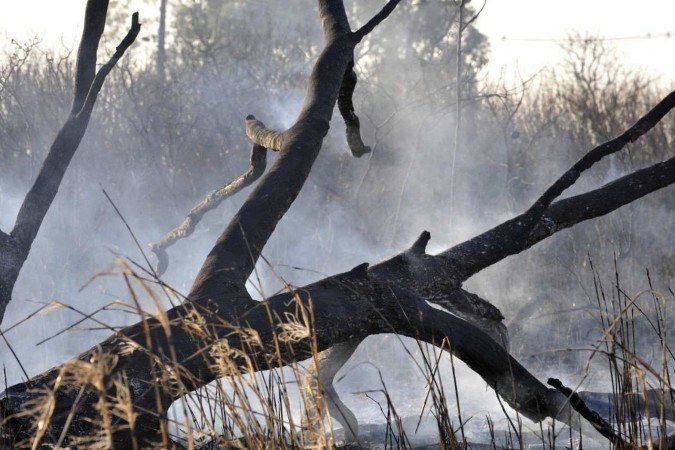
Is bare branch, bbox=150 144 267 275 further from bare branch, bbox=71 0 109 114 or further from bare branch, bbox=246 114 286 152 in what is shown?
bare branch, bbox=71 0 109 114

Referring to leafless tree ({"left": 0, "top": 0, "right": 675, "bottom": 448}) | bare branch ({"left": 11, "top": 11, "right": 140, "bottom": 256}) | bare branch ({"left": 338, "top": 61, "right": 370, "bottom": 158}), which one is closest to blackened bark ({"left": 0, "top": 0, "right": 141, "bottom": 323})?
bare branch ({"left": 11, "top": 11, "right": 140, "bottom": 256})

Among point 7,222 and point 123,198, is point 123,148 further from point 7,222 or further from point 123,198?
point 7,222

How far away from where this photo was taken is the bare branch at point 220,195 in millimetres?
4230

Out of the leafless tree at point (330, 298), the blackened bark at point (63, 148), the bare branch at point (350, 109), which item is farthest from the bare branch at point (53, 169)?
the bare branch at point (350, 109)

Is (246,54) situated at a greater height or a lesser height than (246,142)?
greater

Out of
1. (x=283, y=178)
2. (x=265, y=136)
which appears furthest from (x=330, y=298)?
(x=265, y=136)

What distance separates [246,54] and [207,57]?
29.2 inches

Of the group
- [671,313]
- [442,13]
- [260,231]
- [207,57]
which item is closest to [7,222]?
[207,57]

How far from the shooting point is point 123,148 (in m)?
13.3

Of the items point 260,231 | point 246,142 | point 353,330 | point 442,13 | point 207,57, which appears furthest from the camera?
point 442,13

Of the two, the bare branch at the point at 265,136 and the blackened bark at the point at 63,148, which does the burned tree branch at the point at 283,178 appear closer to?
the bare branch at the point at 265,136

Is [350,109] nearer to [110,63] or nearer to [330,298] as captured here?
[110,63]

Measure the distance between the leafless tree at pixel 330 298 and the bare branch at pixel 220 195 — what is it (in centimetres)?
18

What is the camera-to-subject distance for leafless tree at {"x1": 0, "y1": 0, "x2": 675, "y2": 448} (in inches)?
91.5
